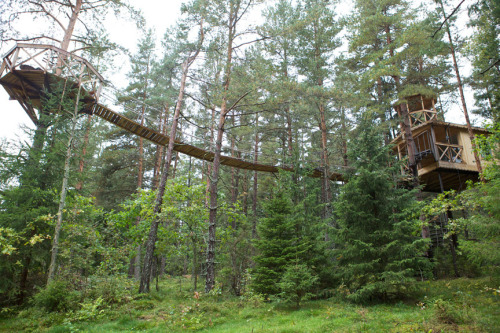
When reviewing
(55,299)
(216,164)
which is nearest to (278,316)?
(216,164)

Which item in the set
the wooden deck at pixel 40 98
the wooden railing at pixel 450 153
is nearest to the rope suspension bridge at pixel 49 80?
the wooden deck at pixel 40 98

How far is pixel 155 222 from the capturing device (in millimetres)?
10352

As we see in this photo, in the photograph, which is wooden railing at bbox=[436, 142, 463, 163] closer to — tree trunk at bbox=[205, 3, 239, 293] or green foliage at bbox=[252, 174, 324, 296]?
green foliage at bbox=[252, 174, 324, 296]

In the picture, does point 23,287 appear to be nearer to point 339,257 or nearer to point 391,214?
point 339,257

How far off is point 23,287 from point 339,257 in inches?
382

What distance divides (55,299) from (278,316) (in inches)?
228

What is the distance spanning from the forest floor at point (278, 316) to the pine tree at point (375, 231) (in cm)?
59

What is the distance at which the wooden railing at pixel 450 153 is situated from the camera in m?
13.7

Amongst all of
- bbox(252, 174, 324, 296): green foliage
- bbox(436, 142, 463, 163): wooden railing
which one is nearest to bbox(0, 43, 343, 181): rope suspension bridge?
bbox(252, 174, 324, 296): green foliage

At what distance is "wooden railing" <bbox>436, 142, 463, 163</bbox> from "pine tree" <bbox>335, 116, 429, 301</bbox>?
20.7ft

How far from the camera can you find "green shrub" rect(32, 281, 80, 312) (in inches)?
292

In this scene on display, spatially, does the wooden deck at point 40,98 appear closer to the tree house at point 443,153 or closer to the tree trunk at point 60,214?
the tree trunk at point 60,214

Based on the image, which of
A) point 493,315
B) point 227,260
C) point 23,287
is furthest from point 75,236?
point 493,315

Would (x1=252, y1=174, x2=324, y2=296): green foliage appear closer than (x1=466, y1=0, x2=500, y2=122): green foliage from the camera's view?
No
